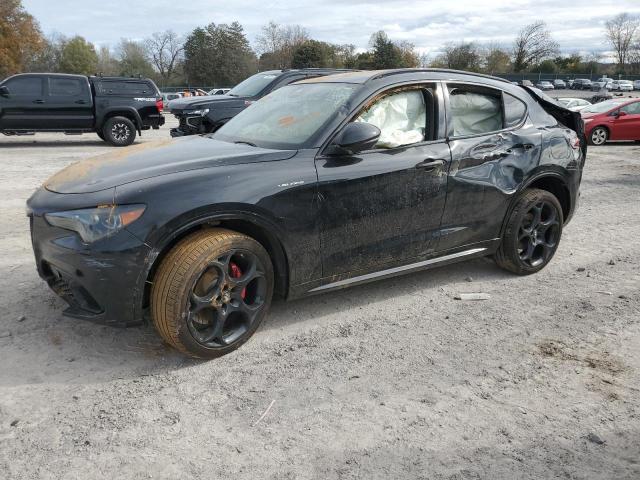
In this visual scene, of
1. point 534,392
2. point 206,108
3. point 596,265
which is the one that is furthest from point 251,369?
point 206,108

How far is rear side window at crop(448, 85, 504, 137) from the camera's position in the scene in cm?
429

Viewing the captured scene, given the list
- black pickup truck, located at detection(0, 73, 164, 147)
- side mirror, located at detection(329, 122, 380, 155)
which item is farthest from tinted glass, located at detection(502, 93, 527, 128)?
black pickup truck, located at detection(0, 73, 164, 147)

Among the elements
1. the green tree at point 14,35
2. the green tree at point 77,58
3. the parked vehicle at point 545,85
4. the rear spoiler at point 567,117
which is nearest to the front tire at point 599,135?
the rear spoiler at point 567,117

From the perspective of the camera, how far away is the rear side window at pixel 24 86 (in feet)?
44.8

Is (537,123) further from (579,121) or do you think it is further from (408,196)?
A: (408,196)

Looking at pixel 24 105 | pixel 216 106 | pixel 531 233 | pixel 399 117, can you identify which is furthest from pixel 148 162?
pixel 24 105

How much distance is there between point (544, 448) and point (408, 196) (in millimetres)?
1914

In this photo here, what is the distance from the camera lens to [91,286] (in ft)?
9.85

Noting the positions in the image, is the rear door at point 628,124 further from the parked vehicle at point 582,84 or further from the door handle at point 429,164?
the parked vehicle at point 582,84

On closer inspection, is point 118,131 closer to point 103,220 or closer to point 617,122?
point 103,220

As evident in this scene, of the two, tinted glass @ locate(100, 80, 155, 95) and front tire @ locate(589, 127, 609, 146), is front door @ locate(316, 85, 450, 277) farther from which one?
front tire @ locate(589, 127, 609, 146)

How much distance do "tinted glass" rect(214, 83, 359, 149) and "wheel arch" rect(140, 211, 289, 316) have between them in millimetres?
637

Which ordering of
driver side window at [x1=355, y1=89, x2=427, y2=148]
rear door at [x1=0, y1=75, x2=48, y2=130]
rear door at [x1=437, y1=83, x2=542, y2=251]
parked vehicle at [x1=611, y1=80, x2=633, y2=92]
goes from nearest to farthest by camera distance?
driver side window at [x1=355, y1=89, x2=427, y2=148], rear door at [x1=437, y1=83, x2=542, y2=251], rear door at [x1=0, y1=75, x2=48, y2=130], parked vehicle at [x1=611, y1=80, x2=633, y2=92]

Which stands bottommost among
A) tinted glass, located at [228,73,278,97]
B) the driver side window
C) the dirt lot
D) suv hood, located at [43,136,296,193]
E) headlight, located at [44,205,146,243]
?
the dirt lot
